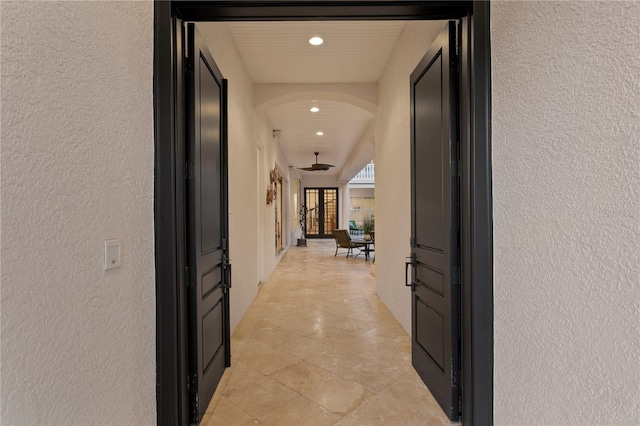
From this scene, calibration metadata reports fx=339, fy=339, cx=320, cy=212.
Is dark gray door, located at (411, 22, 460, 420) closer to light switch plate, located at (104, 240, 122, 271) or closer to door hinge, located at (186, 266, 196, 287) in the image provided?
door hinge, located at (186, 266, 196, 287)

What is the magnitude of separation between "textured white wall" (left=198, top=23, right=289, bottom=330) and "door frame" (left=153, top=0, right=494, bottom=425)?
45.2 inches

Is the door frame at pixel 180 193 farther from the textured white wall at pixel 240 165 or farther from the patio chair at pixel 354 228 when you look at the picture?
the patio chair at pixel 354 228

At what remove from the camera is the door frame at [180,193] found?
1.72m

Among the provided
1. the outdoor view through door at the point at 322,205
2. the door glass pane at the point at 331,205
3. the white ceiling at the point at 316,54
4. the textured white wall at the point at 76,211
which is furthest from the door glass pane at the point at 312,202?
the textured white wall at the point at 76,211

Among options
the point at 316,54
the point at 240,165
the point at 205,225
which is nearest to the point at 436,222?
the point at 205,225

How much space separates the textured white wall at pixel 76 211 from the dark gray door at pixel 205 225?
0.26 metres

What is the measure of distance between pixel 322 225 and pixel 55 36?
51.3 feet

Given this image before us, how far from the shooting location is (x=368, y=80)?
4.76m

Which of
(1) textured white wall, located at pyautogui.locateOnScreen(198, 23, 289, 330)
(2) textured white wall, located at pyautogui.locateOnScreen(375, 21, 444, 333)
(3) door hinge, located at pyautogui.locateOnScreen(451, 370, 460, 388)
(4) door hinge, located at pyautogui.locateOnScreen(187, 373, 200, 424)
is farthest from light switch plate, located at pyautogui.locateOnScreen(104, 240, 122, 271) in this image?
(2) textured white wall, located at pyautogui.locateOnScreen(375, 21, 444, 333)

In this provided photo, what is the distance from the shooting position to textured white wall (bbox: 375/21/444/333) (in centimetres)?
330

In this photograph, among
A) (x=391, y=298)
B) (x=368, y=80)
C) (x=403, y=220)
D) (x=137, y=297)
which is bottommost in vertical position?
(x=391, y=298)

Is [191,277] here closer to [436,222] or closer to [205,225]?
[205,225]

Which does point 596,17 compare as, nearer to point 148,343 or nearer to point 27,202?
point 27,202

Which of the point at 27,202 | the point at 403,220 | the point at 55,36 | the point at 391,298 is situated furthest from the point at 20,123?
the point at 391,298
